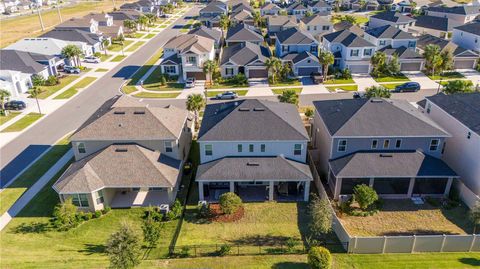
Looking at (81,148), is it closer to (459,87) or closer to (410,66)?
(459,87)

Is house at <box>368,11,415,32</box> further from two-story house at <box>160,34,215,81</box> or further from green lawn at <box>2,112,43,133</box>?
green lawn at <box>2,112,43,133</box>

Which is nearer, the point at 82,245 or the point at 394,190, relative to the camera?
the point at 82,245

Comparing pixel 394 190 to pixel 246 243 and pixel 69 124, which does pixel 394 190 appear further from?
pixel 69 124

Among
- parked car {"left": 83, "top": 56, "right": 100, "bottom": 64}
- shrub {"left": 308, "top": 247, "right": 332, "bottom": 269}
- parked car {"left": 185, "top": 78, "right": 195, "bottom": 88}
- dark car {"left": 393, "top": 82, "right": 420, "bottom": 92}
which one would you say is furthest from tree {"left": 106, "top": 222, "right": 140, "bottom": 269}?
parked car {"left": 83, "top": 56, "right": 100, "bottom": 64}

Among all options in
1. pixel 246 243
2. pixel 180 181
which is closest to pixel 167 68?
pixel 180 181

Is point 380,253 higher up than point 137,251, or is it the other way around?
point 137,251

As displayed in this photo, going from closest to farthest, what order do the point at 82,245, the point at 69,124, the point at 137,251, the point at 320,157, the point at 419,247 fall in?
1. the point at 137,251
2. the point at 419,247
3. the point at 82,245
4. the point at 320,157
5. the point at 69,124

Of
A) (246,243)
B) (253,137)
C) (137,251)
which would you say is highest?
(253,137)
